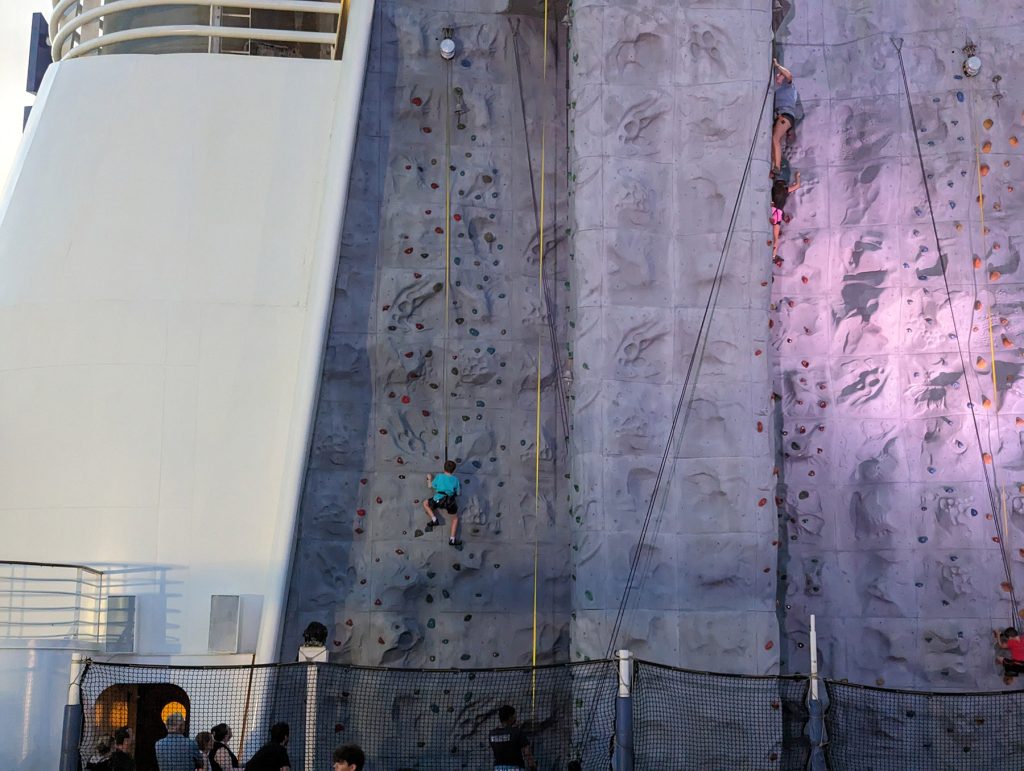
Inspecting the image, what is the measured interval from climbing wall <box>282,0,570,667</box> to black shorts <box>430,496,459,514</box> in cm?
21

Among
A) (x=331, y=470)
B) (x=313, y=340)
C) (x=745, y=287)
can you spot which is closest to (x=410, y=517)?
(x=331, y=470)

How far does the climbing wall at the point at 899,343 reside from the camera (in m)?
12.1

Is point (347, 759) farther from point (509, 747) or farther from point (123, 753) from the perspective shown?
point (123, 753)

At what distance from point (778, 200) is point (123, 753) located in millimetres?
8014

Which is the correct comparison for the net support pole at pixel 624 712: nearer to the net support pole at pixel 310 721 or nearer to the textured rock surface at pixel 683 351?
the net support pole at pixel 310 721

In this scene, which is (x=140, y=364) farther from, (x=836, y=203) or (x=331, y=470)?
(x=836, y=203)

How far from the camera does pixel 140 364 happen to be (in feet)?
40.5

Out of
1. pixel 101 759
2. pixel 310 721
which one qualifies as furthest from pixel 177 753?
pixel 310 721

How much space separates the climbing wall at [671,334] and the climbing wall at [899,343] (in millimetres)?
1238

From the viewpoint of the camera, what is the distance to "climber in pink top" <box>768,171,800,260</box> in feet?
41.8

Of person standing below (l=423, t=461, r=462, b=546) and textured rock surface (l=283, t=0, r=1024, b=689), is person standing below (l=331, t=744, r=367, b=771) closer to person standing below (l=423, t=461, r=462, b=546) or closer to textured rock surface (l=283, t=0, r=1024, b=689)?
textured rock surface (l=283, t=0, r=1024, b=689)

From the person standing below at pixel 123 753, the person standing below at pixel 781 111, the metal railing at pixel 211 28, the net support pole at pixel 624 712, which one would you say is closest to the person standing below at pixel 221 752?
the person standing below at pixel 123 753

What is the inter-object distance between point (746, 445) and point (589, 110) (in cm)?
336

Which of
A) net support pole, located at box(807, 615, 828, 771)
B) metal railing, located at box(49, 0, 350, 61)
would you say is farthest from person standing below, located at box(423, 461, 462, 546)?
metal railing, located at box(49, 0, 350, 61)
